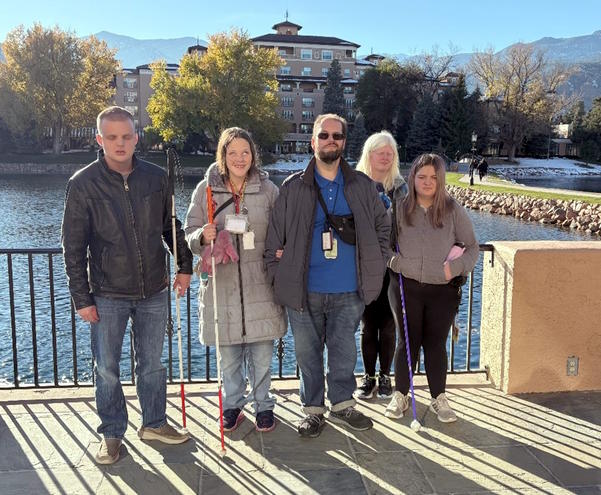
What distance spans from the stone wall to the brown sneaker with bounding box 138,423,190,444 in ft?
69.8

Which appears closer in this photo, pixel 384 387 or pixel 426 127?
pixel 384 387

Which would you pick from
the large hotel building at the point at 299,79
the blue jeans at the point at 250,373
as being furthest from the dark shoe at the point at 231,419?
the large hotel building at the point at 299,79

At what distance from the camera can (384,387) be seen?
435 cm

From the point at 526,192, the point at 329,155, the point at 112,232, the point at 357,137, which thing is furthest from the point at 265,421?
the point at 357,137

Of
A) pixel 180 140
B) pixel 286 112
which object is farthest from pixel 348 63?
pixel 180 140

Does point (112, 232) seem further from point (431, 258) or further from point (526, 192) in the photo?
point (526, 192)

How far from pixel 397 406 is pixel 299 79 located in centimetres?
7502

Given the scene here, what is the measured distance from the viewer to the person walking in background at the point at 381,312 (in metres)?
4.20

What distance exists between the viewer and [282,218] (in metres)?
3.50

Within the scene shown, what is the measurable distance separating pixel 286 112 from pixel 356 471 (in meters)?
74.8

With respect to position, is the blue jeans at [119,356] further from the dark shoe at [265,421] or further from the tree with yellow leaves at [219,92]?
the tree with yellow leaves at [219,92]

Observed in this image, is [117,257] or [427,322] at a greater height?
[117,257]

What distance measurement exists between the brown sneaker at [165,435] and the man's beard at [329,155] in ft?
6.24

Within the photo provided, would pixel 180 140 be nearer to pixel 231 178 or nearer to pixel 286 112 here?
pixel 286 112
